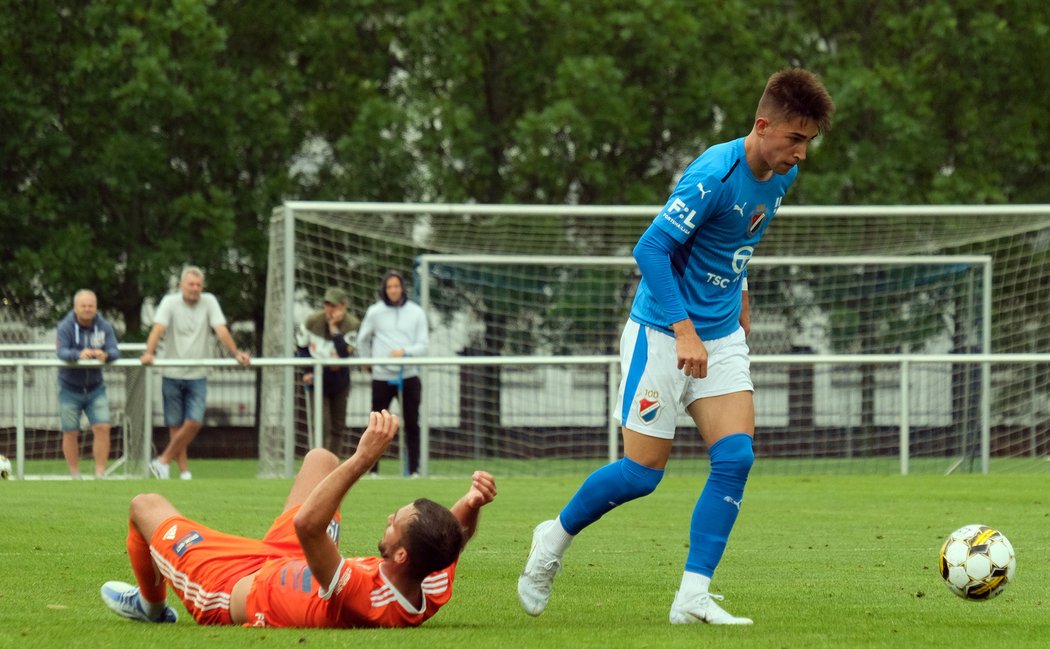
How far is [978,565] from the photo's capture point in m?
6.25

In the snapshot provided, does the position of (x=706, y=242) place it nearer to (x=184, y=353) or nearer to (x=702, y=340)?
(x=702, y=340)

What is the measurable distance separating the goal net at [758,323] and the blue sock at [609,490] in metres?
7.86

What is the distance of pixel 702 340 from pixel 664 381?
23 centimetres

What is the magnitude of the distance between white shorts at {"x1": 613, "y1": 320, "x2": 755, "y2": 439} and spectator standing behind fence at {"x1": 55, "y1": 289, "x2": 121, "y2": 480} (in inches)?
376

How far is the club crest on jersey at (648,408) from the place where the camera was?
604 centimetres

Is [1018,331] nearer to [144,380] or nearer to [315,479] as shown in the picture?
[144,380]

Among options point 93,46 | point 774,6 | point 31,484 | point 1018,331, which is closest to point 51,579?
point 31,484

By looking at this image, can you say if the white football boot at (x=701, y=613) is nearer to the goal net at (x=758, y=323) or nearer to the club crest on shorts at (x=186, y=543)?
the club crest on shorts at (x=186, y=543)

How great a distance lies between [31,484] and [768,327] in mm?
10935

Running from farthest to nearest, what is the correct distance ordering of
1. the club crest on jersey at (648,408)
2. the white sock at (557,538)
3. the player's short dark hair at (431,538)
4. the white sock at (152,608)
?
the white sock at (557,538), the club crest on jersey at (648,408), the white sock at (152,608), the player's short dark hair at (431,538)

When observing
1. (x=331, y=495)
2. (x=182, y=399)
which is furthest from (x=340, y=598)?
(x=182, y=399)

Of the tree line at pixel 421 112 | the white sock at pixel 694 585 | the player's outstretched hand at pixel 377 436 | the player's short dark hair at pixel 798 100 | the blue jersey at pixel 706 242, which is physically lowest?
the white sock at pixel 694 585

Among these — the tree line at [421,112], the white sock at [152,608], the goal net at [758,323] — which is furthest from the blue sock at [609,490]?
the tree line at [421,112]

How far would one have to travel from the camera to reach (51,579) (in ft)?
23.1
